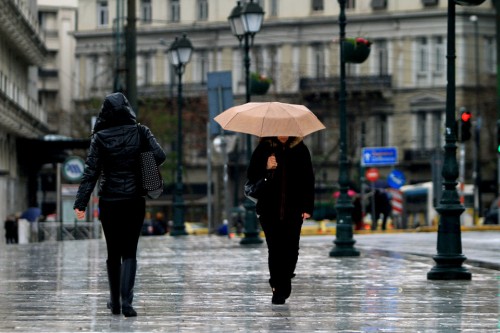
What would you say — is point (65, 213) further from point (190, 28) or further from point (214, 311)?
point (190, 28)

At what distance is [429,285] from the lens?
17.3 m

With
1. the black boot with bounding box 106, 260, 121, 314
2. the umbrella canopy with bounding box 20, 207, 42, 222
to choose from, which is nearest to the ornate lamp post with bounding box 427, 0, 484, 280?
the black boot with bounding box 106, 260, 121, 314

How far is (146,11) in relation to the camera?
93.9 m

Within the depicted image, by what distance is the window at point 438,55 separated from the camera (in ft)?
294

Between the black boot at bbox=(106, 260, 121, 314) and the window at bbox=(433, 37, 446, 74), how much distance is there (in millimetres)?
78004

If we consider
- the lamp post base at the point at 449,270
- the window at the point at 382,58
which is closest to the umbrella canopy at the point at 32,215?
the lamp post base at the point at 449,270

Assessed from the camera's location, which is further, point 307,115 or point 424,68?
point 424,68

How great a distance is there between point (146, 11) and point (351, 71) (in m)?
14.3

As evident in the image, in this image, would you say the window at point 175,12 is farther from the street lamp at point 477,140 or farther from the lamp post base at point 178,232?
the lamp post base at point 178,232

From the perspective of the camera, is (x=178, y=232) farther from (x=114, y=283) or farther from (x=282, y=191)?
(x=114, y=283)

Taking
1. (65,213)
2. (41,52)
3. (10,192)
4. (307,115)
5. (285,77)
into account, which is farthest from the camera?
(285,77)

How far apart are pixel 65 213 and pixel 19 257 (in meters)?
18.2

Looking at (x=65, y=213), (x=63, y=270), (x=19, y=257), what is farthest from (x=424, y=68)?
(x=63, y=270)

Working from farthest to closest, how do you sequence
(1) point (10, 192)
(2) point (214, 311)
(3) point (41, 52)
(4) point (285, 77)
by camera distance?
1. (4) point (285, 77)
2. (3) point (41, 52)
3. (1) point (10, 192)
4. (2) point (214, 311)
